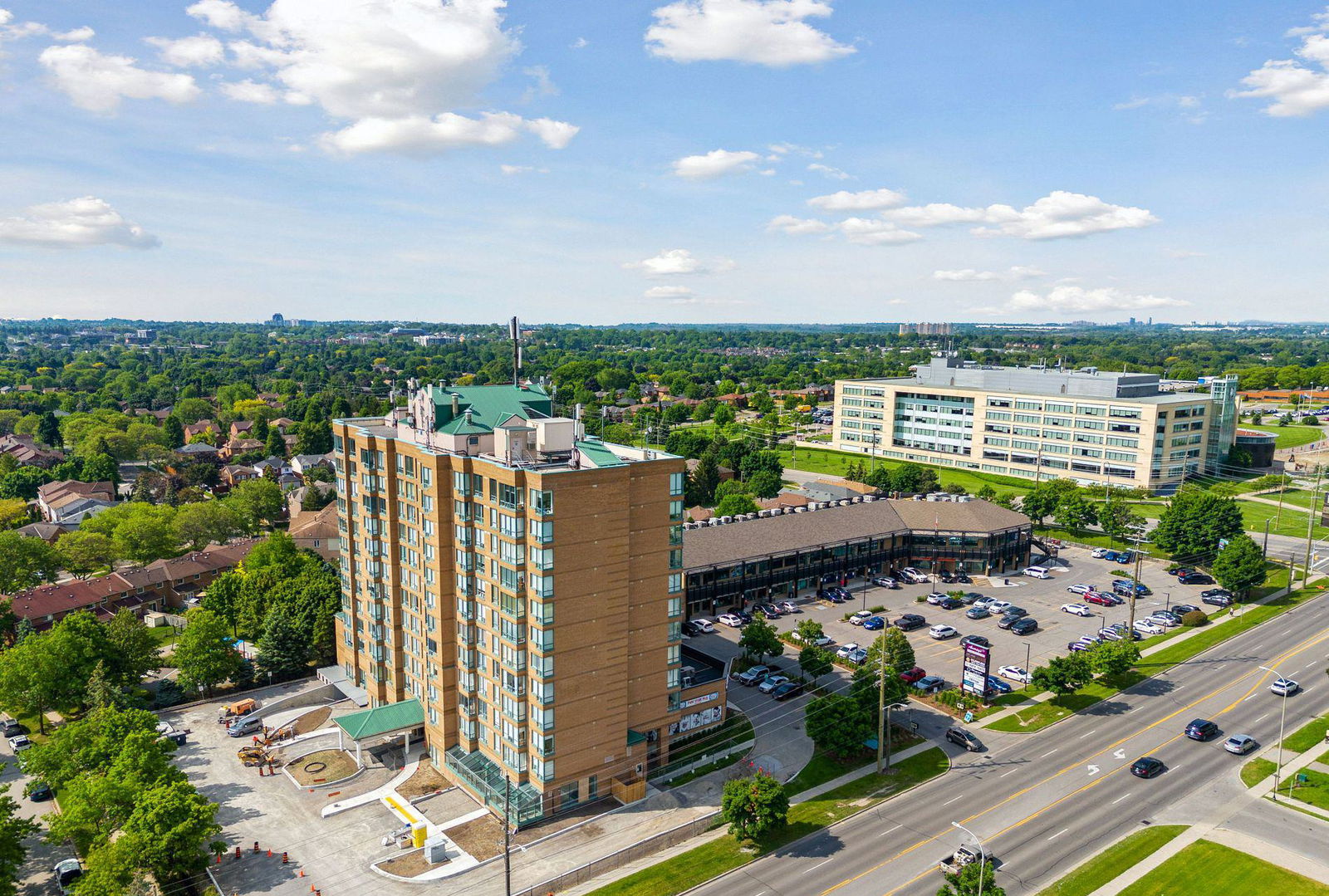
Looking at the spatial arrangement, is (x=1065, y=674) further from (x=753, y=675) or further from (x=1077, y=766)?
(x=753, y=675)

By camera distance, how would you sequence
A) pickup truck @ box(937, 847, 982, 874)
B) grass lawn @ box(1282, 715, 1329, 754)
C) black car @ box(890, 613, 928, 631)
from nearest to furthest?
pickup truck @ box(937, 847, 982, 874) < grass lawn @ box(1282, 715, 1329, 754) < black car @ box(890, 613, 928, 631)

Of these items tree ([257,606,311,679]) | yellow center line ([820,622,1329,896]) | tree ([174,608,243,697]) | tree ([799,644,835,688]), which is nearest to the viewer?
yellow center line ([820,622,1329,896])

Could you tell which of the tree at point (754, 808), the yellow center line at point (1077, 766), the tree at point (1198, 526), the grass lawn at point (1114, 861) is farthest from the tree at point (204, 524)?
the tree at point (1198, 526)

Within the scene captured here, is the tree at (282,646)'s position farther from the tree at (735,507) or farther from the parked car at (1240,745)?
the parked car at (1240,745)

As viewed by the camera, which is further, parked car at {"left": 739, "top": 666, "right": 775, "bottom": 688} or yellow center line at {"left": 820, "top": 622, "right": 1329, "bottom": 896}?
parked car at {"left": 739, "top": 666, "right": 775, "bottom": 688}

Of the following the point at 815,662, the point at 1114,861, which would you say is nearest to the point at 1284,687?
the point at 1114,861

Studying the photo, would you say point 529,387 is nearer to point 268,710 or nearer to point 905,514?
point 268,710

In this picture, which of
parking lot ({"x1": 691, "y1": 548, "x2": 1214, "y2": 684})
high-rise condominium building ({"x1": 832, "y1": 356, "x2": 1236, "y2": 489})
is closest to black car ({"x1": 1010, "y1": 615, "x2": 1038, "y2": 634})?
parking lot ({"x1": 691, "y1": 548, "x2": 1214, "y2": 684})

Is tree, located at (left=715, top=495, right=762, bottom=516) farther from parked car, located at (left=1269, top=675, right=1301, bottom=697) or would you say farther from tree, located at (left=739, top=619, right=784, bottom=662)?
parked car, located at (left=1269, top=675, right=1301, bottom=697)
